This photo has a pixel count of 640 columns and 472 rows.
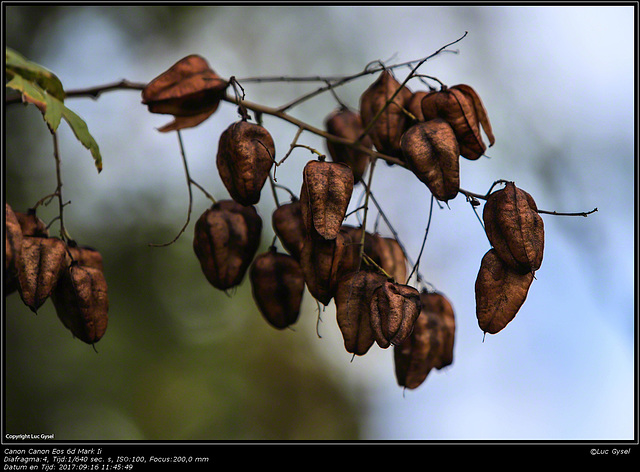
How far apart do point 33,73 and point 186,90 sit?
39cm

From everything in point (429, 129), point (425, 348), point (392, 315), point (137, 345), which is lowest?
point (137, 345)

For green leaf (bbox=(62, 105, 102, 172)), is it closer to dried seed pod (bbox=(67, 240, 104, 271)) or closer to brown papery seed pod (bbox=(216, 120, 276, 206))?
dried seed pod (bbox=(67, 240, 104, 271))

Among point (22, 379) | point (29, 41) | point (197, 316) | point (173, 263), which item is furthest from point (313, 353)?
point (29, 41)

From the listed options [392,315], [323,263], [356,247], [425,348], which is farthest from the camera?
[425,348]

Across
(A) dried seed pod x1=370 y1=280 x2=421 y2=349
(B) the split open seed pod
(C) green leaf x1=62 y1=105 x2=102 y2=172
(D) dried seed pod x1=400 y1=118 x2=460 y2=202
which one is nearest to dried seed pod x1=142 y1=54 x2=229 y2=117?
(B) the split open seed pod

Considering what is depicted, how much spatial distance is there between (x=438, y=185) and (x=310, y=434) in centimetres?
499

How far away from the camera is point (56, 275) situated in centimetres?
170

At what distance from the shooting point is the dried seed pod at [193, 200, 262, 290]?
1881 mm

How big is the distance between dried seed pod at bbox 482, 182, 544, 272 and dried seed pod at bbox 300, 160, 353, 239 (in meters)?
0.33

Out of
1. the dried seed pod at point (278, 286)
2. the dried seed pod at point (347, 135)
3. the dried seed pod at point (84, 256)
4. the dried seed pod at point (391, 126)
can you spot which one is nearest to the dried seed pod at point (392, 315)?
the dried seed pod at point (278, 286)

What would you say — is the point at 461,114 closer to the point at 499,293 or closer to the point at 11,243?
the point at 499,293

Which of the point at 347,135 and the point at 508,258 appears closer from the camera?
the point at 508,258

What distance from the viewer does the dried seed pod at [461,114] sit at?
1713 mm

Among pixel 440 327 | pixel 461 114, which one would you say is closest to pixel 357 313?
pixel 440 327
